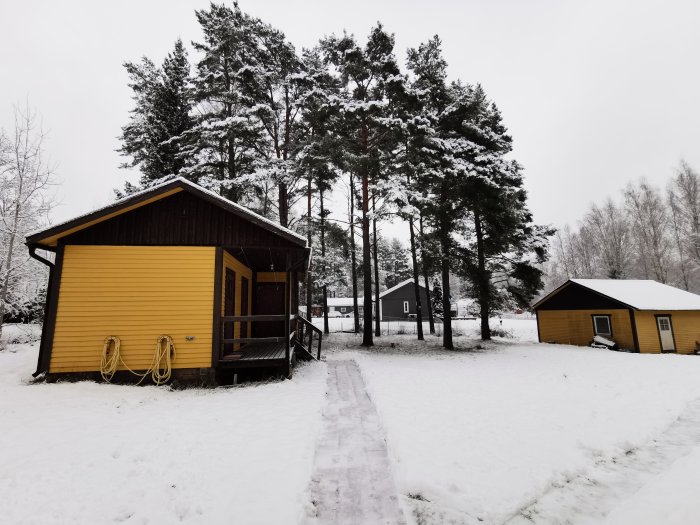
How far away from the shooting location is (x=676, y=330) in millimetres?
17969

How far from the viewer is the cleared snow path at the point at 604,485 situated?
3.45m

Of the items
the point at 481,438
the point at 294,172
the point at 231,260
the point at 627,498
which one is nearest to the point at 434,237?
the point at 294,172

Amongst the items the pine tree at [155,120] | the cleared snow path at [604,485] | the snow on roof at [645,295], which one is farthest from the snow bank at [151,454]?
the snow on roof at [645,295]

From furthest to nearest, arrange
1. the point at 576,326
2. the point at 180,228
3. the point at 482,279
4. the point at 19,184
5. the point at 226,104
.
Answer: the point at 576,326 → the point at 226,104 → the point at 482,279 → the point at 19,184 → the point at 180,228

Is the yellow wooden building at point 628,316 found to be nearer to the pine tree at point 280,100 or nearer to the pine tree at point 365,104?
the pine tree at point 365,104

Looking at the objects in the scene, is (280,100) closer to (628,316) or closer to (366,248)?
(366,248)

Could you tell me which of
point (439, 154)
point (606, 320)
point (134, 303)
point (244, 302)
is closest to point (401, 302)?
point (606, 320)

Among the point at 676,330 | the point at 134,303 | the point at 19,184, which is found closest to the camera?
the point at 134,303

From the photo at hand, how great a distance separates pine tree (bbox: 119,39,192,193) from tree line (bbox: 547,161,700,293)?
113 ft

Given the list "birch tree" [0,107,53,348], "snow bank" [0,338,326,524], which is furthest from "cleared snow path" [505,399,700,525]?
"birch tree" [0,107,53,348]

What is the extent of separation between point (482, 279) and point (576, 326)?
30.1 feet

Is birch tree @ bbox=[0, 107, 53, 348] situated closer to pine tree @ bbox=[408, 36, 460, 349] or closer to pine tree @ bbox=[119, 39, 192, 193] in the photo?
pine tree @ bbox=[119, 39, 192, 193]

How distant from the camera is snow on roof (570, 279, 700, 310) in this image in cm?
1755

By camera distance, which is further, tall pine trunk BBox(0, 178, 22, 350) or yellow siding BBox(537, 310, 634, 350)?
yellow siding BBox(537, 310, 634, 350)
